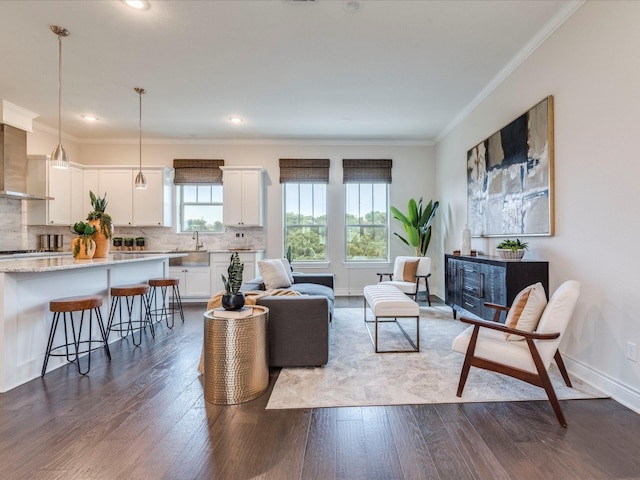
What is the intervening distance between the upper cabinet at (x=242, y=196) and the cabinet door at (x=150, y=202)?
119cm

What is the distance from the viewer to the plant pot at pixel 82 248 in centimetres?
349

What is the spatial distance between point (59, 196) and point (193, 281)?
271cm

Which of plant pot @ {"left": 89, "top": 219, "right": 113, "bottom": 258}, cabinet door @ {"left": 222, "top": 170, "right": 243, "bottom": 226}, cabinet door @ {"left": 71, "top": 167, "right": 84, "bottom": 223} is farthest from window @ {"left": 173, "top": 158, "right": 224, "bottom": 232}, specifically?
plant pot @ {"left": 89, "top": 219, "right": 113, "bottom": 258}

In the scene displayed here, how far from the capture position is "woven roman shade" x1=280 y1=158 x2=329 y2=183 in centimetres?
647

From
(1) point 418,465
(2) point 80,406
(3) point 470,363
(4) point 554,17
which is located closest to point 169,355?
(2) point 80,406

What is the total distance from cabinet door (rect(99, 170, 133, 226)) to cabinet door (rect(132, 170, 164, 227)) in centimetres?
14

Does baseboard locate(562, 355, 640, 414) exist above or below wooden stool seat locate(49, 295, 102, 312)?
below

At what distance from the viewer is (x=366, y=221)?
668 centimetres

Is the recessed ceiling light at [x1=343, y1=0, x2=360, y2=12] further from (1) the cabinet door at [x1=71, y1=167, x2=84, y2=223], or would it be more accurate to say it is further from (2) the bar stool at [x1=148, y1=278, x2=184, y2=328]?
(1) the cabinet door at [x1=71, y1=167, x2=84, y2=223]

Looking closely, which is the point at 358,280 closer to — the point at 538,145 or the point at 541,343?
the point at 538,145

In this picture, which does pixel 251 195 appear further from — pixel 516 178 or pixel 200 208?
pixel 516 178

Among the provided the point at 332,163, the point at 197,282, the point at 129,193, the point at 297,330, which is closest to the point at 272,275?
the point at 297,330

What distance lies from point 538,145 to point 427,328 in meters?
2.37

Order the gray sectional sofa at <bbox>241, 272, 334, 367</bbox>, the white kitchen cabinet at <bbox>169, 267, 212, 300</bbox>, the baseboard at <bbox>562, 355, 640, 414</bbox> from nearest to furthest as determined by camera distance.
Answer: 1. the baseboard at <bbox>562, 355, 640, 414</bbox>
2. the gray sectional sofa at <bbox>241, 272, 334, 367</bbox>
3. the white kitchen cabinet at <bbox>169, 267, 212, 300</bbox>
